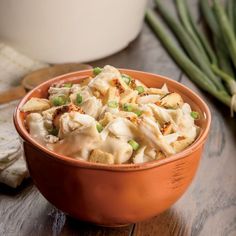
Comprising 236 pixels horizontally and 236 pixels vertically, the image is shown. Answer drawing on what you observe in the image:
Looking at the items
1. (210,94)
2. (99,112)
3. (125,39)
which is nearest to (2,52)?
(125,39)

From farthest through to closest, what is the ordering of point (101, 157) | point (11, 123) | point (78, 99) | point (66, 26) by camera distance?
point (66, 26)
point (11, 123)
point (78, 99)
point (101, 157)

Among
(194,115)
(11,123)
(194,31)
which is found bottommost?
(194,31)

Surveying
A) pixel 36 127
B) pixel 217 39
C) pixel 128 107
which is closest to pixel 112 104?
pixel 128 107

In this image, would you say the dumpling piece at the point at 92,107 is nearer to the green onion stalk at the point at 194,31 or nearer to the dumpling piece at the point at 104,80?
the dumpling piece at the point at 104,80

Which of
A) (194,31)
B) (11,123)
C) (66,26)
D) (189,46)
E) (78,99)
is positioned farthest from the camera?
(194,31)

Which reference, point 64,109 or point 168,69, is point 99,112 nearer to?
point 64,109

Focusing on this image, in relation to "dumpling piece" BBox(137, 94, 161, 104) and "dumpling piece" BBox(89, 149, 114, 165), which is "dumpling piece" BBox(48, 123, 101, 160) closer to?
"dumpling piece" BBox(89, 149, 114, 165)

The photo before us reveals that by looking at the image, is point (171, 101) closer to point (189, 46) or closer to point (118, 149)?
point (118, 149)
